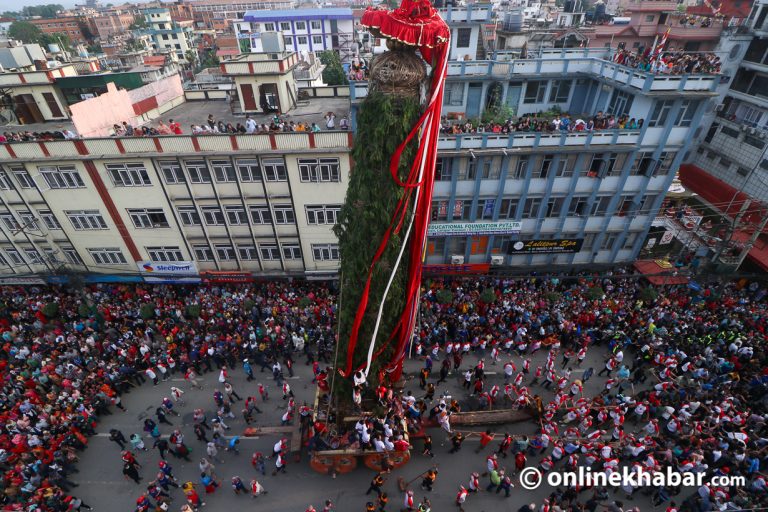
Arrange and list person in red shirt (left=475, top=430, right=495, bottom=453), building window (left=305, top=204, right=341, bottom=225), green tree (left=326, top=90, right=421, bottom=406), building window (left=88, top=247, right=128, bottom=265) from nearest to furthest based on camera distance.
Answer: green tree (left=326, top=90, right=421, bottom=406), person in red shirt (left=475, top=430, right=495, bottom=453), building window (left=305, top=204, right=341, bottom=225), building window (left=88, top=247, right=128, bottom=265)

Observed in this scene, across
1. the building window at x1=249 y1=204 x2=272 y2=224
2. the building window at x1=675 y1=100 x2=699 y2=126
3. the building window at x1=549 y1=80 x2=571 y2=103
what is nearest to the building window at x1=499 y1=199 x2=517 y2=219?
the building window at x1=549 y1=80 x2=571 y2=103

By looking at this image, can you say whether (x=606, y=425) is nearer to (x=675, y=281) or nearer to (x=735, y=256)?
(x=675, y=281)

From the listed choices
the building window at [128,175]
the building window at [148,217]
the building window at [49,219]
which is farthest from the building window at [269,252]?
the building window at [49,219]

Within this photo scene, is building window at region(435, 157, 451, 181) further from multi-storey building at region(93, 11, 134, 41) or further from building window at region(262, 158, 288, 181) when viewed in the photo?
multi-storey building at region(93, 11, 134, 41)

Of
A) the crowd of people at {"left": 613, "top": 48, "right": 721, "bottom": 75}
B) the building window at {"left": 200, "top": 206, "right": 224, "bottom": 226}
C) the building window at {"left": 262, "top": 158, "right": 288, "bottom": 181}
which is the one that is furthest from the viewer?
the building window at {"left": 200, "top": 206, "right": 224, "bottom": 226}

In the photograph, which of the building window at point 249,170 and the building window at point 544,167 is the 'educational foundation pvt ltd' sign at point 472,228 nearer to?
the building window at point 544,167

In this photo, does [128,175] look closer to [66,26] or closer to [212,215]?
[212,215]
